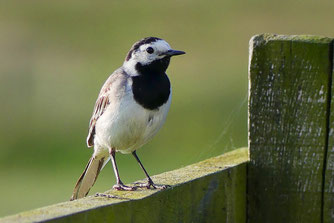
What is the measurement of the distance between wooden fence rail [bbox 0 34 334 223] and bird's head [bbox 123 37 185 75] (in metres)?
1.36

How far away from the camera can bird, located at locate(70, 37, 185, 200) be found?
5.45 meters

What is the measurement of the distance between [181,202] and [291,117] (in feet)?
2.12

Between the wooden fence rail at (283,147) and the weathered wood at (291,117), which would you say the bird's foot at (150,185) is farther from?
the weathered wood at (291,117)

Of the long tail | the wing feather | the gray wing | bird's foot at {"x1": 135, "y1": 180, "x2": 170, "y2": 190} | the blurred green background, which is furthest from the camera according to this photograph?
the blurred green background

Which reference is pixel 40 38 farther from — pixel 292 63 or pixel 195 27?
pixel 292 63

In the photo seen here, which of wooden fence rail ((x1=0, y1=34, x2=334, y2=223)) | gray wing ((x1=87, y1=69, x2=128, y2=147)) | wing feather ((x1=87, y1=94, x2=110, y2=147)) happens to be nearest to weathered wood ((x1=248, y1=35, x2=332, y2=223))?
wooden fence rail ((x1=0, y1=34, x2=334, y2=223))

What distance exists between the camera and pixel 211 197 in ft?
14.0

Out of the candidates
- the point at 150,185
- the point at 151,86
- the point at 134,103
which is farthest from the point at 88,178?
the point at 150,185

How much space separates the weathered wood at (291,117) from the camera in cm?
427

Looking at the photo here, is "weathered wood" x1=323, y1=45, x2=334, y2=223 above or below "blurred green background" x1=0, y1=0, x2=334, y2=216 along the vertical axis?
above

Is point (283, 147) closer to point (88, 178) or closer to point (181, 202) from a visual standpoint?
point (181, 202)

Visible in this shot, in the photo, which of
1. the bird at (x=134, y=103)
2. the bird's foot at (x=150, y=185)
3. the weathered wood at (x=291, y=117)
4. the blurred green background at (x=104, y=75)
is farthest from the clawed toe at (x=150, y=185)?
the blurred green background at (x=104, y=75)

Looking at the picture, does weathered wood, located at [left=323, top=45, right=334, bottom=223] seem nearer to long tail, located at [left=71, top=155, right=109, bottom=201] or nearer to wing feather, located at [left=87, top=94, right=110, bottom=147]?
long tail, located at [left=71, top=155, right=109, bottom=201]

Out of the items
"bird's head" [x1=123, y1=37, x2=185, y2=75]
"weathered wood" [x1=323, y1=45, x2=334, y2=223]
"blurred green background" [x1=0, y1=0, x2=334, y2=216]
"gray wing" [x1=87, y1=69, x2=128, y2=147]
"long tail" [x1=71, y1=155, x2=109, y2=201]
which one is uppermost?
"bird's head" [x1=123, y1=37, x2=185, y2=75]
